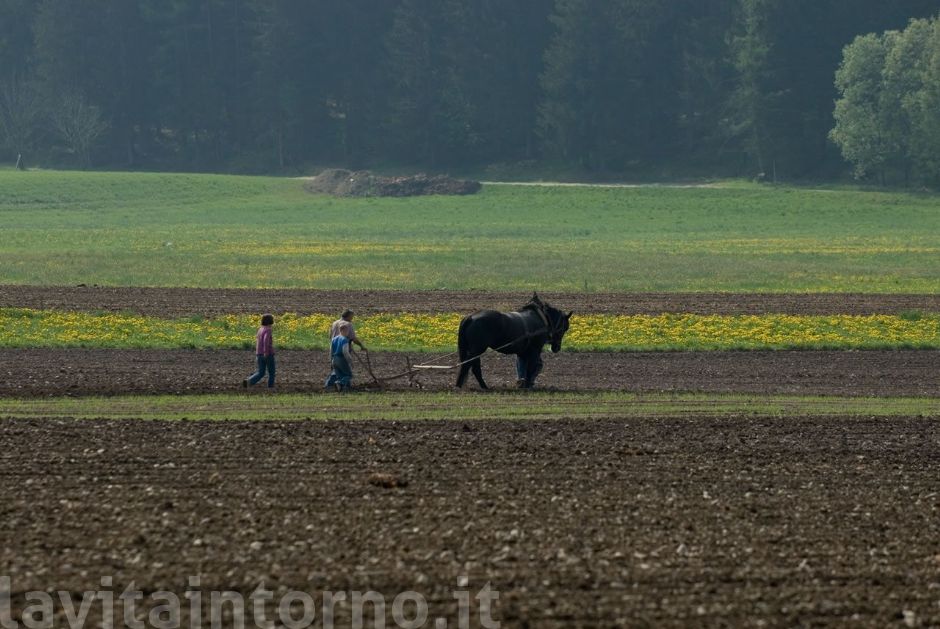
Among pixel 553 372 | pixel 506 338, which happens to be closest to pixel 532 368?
pixel 506 338

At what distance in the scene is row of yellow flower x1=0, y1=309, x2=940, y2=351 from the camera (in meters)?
32.9

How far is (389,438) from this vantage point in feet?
66.9

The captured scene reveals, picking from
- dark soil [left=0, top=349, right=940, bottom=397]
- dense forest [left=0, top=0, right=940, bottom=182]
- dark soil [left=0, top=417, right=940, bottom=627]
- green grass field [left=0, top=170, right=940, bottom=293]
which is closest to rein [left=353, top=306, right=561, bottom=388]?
dark soil [left=0, top=349, right=940, bottom=397]

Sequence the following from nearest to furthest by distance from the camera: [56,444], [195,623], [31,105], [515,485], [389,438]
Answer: [195,623] → [515,485] → [56,444] → [389,438] → [31,105]

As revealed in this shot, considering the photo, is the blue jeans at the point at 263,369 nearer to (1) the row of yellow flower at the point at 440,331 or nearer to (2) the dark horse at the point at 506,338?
(2) the dark horse at the point at 506,338

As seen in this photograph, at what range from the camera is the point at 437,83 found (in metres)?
116

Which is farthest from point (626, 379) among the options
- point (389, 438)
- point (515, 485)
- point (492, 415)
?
point (515, 485)

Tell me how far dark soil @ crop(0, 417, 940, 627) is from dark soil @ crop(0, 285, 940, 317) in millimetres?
17084

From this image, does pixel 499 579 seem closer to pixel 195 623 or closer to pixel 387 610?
pixel 387 610

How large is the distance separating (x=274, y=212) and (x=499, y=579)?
7323 cm

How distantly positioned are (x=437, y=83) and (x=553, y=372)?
88.6 metres

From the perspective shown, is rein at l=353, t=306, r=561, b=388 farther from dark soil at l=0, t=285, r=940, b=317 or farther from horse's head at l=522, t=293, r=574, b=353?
dark soil at l=0, t=285, r=940, b=317

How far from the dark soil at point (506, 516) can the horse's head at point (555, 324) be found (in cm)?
621

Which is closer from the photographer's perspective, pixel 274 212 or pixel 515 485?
pixel 515 485
